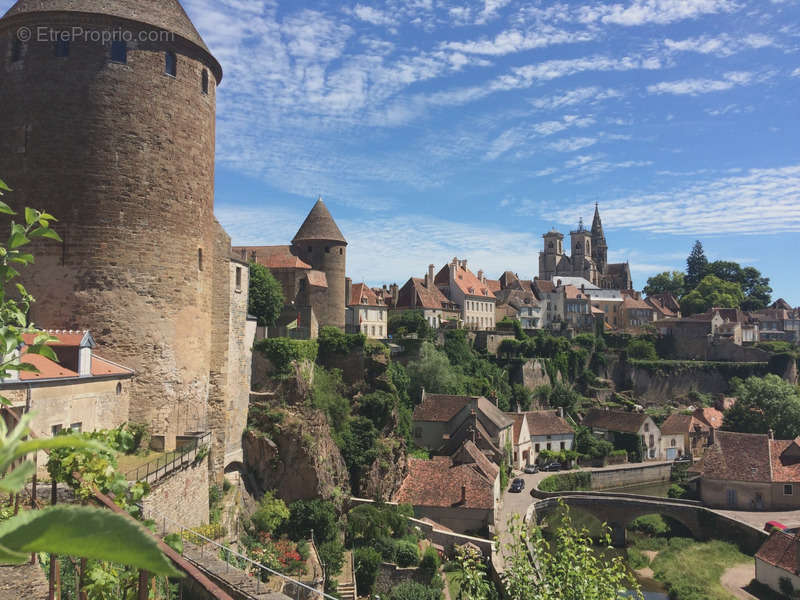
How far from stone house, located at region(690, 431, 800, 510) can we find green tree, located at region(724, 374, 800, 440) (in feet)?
35.4

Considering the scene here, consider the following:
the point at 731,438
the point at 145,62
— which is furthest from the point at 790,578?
the point at 145,62

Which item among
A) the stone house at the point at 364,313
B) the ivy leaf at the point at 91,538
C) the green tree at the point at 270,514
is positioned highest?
the stone house at the point at 364,313

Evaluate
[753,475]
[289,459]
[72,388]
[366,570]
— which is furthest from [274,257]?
[753,475]

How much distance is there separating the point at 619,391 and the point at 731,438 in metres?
29.3

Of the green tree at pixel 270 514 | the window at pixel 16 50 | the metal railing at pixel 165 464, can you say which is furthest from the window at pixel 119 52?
the green tree at pixel 270 514

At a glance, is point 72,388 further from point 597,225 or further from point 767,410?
point 597,225

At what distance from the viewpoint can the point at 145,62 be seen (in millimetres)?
16875

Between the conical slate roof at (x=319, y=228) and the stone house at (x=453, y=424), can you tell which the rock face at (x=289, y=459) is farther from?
the conical slate roof at (x=319, y=228)

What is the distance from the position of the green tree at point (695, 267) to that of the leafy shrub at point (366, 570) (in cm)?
10994

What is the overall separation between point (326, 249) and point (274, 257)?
12.5 feet

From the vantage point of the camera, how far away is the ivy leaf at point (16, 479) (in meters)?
1.38

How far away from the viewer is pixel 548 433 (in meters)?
53.5

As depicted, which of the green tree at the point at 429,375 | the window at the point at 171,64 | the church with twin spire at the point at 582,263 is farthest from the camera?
the church with twin spire at the point at 582,263

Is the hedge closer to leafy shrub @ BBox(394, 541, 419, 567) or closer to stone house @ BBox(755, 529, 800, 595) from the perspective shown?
stone house @ BBox(755, 529, 800, 595)
